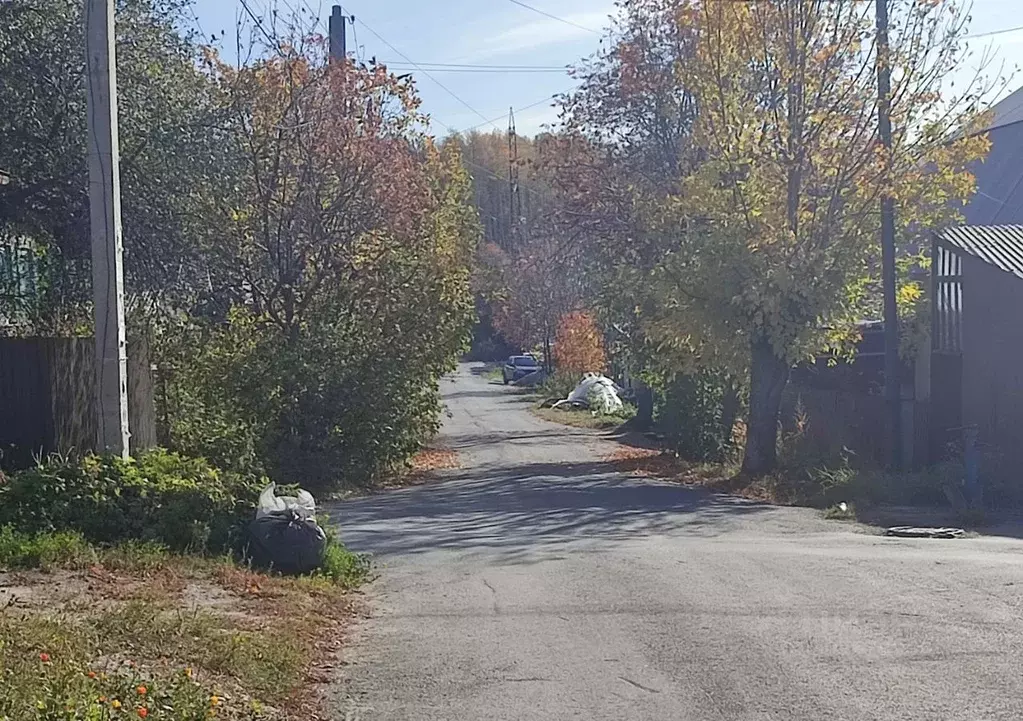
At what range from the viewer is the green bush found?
1141 cm

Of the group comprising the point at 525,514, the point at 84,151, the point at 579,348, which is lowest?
the point at 525,514

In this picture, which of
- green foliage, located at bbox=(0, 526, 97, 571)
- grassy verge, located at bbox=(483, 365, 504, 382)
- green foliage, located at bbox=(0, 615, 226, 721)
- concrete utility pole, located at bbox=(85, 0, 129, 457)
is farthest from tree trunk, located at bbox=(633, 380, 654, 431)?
grassy verge, located at bbox=(483, 365, 504, 382)

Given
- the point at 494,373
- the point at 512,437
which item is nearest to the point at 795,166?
the point at 512,437

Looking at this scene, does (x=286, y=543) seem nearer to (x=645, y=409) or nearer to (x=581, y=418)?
(x=645, y=409)

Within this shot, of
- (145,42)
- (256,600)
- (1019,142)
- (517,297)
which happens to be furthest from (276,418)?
(517,297)

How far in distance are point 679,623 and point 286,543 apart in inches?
152

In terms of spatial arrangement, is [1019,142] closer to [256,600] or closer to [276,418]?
[276,418]

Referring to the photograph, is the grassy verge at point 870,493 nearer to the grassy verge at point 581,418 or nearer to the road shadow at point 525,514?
the road shadow at point 525,514

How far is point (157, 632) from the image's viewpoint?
788 cm

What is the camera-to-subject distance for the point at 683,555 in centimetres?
1342

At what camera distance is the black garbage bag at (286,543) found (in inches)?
451

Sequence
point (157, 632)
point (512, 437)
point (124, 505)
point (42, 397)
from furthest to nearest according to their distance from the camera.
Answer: point (512, 437) → point (42, 397) → point (124, 505) → point (157, 632)

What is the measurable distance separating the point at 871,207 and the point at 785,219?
4.70 feet

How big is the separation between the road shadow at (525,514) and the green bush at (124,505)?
2.36 metres
